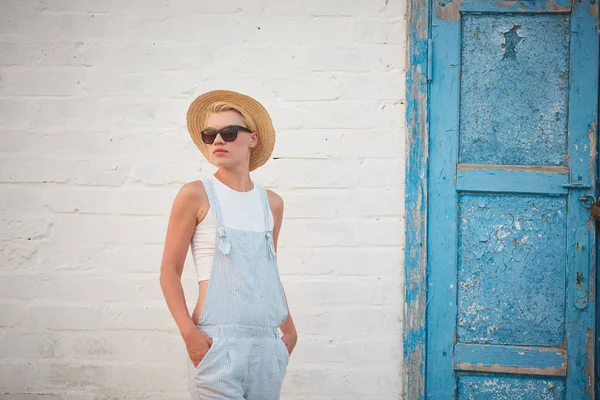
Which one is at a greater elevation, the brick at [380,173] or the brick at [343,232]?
the brick at [380,173]

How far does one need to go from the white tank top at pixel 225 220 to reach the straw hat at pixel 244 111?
229 millimetres

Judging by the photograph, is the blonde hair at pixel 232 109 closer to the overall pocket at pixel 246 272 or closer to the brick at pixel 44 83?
the overall pocket at pixel 246 272

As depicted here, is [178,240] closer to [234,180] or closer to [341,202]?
[234,180]

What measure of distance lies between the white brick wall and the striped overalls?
0.94m

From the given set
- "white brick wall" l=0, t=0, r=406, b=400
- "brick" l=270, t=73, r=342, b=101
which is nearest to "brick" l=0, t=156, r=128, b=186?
"white brick wall" l=0, t=0, r=406, b=400

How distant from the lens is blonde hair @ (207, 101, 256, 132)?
2.48 meters

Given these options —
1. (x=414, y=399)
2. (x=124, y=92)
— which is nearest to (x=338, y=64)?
(x=124, y=92)

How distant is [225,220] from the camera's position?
2389 millimetres

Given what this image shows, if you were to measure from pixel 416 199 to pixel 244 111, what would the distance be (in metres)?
1.18

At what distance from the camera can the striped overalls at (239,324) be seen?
2248 mm

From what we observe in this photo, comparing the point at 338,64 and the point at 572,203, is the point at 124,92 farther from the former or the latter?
the point at 572,203

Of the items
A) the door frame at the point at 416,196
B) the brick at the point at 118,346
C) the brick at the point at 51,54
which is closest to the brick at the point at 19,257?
the brick at the point at 118,346

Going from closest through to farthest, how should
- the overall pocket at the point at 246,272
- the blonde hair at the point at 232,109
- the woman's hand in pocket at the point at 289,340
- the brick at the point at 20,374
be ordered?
the overall pocket at the point at 246,272
the blonde hair at the point at 232,109
the woman's hand in pocket at the point at 289,340
the brick at the point at 20,374

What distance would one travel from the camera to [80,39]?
3.36m
